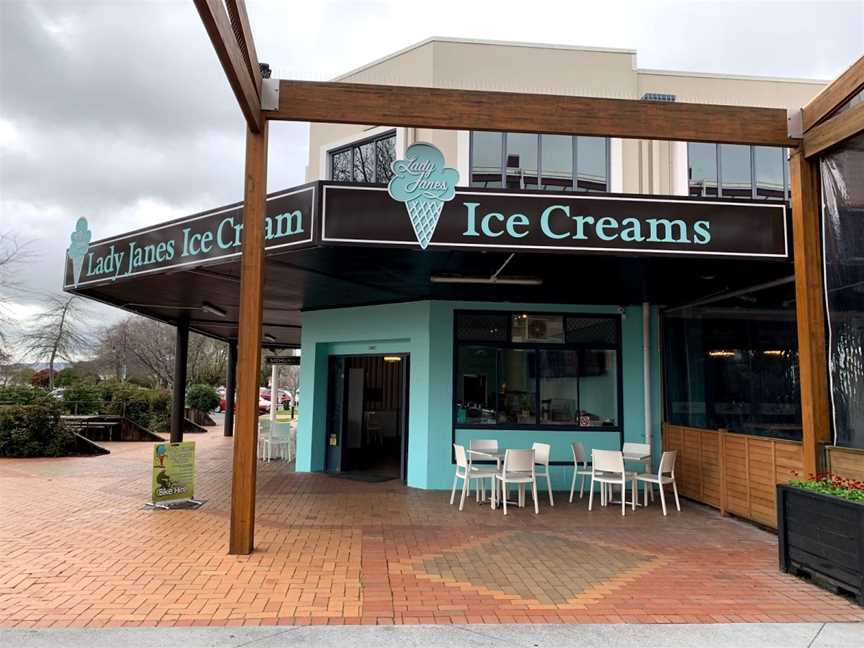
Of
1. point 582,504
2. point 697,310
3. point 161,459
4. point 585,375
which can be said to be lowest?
point 582,504

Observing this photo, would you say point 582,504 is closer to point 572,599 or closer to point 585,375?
point 585,375

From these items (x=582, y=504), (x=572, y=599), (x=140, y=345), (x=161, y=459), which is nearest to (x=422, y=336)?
(x=582, y=504)

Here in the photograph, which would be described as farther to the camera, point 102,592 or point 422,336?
point 422,336

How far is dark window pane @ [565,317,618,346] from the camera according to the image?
9.90 metres

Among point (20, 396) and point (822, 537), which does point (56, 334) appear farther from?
point (822, 537)

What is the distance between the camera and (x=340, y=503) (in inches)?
324

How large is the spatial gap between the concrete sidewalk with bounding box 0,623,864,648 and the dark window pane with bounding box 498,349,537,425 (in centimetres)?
559

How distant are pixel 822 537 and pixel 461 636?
10.2 feet

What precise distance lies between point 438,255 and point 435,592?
348cm

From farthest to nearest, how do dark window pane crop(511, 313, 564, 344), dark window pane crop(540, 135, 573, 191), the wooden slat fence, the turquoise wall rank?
dark window pane crop(540, 135, 573, 191), dark window pane crop(511, 313, 564, 344), the turquoise wall, the wooden slat fence

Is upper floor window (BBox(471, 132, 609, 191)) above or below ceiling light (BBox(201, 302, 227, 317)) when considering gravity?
above

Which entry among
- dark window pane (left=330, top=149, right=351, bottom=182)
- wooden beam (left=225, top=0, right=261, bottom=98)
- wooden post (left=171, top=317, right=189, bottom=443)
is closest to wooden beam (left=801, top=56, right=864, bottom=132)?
wooden beam (left=225, top=0, right=261, bottom=98)

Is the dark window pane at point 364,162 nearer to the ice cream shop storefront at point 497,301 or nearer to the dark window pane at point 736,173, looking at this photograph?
the ice cream shop storefront at point 497,301

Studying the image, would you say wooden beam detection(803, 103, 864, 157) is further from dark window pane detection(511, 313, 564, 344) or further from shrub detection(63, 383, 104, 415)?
shrub detection(63, 383, 104, 415)
